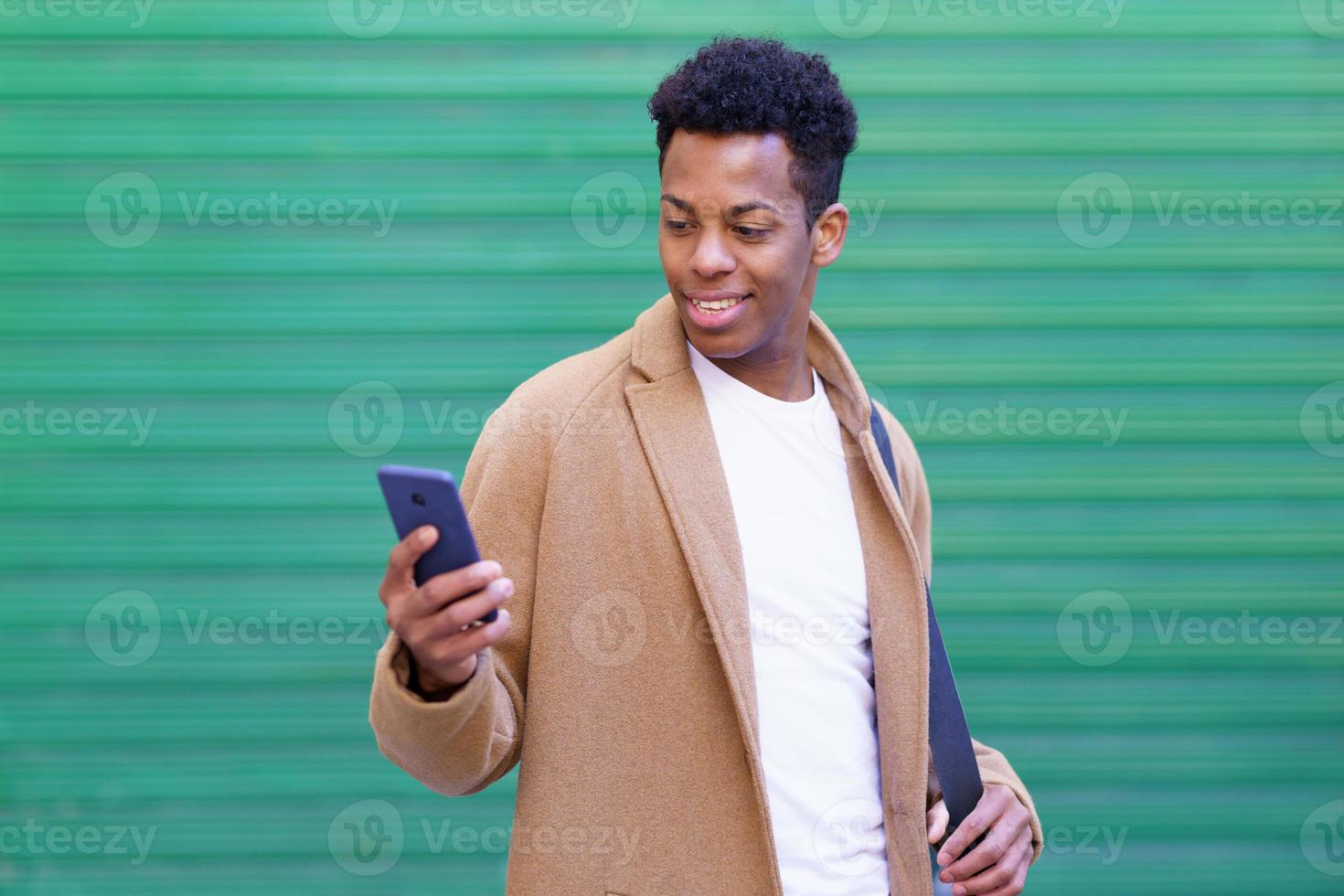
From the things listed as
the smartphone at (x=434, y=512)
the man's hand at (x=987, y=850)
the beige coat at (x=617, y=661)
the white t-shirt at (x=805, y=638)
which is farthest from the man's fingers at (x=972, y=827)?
the smartphone at (x=434, y=512)

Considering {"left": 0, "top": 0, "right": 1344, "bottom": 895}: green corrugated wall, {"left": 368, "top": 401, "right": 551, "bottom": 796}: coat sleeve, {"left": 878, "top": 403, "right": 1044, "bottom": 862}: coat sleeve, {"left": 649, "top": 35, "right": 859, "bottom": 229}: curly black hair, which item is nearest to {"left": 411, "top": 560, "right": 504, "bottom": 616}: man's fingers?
{"left": 368, "top": 401, "right": 551, "bottom": 796}: coat sleeve

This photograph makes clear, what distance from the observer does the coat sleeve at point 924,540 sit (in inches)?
95.0

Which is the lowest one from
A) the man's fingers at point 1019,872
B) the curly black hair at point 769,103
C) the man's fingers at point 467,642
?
the man's fingers at point 1019,872

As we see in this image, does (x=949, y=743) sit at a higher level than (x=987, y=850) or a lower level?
higher

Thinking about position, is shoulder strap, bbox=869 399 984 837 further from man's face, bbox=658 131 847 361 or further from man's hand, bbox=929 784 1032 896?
man's face, bbox=658 131 847 361

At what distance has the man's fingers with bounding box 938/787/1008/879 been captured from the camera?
89.0 inches

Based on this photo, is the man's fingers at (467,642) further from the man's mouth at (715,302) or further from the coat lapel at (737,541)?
the man's mouth at (715,302)

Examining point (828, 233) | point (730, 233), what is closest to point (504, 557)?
point (730, 233)

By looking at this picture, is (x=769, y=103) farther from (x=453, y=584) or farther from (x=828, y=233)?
(x=453, y=584)

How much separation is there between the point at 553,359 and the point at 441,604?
2.03 meters

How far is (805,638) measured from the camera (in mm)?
2180

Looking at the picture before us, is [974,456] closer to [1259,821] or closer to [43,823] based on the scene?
[1259,821]

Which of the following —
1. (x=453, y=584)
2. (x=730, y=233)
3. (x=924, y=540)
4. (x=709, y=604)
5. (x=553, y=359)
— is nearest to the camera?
(x=453, y=584)

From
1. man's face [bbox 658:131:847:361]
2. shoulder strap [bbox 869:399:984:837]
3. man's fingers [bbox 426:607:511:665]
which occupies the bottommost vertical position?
shoulder strap [bbox 869:399:984:837]
